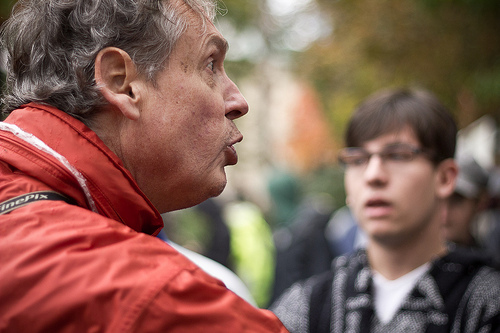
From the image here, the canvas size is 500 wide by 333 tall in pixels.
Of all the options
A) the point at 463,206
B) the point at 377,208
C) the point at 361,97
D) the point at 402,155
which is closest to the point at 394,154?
the point at 402,155

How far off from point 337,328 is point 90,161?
1.44 meters

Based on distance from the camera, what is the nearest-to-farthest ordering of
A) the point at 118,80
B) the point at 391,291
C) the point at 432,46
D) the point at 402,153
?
the point at 118,80 → the point at 391,291 → the point at 402,153 → the point at 432,46

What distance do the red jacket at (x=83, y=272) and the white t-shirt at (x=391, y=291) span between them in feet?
4.24

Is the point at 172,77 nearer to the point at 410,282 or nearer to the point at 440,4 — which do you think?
the point at 410,282

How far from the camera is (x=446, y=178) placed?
261 cm

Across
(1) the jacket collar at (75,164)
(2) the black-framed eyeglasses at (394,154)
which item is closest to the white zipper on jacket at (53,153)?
(1) the jacket collar at (75,164)

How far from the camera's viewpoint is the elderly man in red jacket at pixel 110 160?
103cm

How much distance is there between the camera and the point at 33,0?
5.40ft

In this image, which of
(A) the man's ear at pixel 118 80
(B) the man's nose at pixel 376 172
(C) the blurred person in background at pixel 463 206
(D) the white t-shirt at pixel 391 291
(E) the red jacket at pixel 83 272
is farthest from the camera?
(C) the blurred person in background at pixel 463 206

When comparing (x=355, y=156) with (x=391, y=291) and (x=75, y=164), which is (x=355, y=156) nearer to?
(x=391, y=291)

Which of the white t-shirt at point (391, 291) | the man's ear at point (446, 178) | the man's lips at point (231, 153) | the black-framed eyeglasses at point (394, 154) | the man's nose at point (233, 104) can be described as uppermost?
the man's nose at point (233, 104)

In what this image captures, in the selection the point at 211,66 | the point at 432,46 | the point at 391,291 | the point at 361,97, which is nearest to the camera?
the point at 211,66

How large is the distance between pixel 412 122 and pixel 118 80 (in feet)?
5.34

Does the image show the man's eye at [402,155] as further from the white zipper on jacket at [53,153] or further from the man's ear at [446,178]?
the white zipper on jacket at [53,153]
